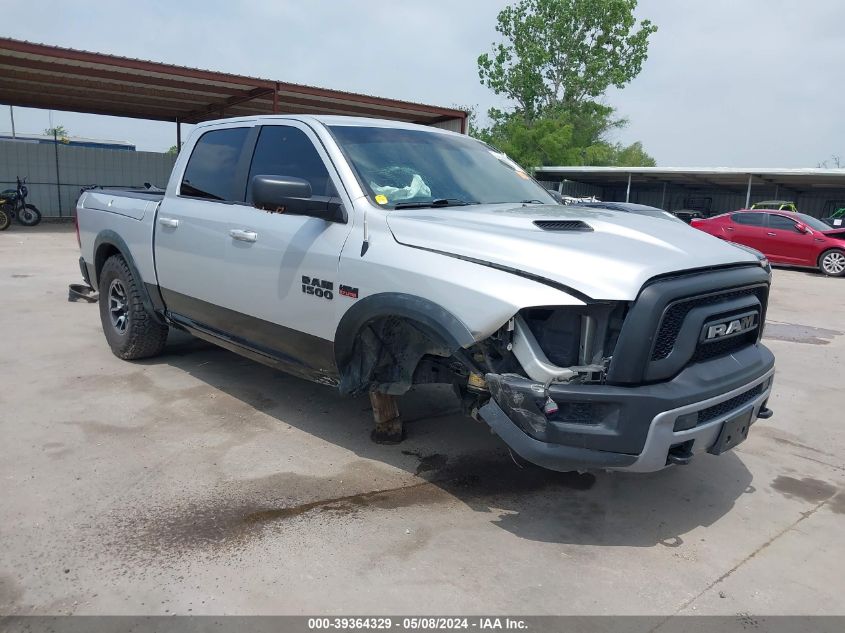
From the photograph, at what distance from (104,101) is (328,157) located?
19930mm

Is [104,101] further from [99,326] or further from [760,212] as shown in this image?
[760,212]

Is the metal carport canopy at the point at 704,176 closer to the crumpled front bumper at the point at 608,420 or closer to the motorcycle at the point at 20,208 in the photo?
the motorcycle at the point at 20,208

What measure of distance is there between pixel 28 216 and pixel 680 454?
20304mm

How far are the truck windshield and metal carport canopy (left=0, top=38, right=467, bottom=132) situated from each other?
42.4 ft

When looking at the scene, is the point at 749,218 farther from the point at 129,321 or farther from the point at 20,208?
the point at 20,208

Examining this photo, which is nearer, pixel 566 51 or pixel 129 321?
pixel 129 321

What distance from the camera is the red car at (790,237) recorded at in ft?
50.1

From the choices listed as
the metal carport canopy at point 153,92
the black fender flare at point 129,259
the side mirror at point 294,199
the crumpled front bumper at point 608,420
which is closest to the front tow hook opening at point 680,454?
the crumpled front bumper at point 608,420

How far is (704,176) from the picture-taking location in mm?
28703

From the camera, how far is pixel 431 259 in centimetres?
322

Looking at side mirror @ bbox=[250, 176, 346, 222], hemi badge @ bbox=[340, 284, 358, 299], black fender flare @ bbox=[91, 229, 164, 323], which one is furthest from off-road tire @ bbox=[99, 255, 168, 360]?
hemi badge @ bbox=[340, 284, 358, 299]

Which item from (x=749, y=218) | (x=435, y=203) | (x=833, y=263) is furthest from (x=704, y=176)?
(x=435, y=203)

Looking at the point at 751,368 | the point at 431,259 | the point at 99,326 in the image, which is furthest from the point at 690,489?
the point at 99,326

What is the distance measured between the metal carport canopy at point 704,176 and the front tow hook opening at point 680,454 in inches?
1008
